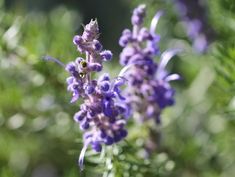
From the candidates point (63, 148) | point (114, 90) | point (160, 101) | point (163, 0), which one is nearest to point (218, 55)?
point (160, 101)

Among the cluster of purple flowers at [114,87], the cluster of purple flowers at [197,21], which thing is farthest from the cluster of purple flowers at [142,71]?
the cluster of purple flowers at [197,21]

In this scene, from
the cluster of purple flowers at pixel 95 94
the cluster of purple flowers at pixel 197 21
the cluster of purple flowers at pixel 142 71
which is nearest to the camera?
the cluster of purple flowers at pixel 95 94

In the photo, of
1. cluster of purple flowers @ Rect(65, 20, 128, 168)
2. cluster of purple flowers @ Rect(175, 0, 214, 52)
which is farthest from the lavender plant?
cluster of purple flowers @ Rect(175, 0, 214, 52)

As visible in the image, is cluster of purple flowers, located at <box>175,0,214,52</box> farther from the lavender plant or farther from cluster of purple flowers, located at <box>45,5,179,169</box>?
the lavender plant

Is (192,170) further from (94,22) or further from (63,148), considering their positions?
(94,22)

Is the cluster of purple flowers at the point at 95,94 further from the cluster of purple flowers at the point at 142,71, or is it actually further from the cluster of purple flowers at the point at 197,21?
the cluster of purple flowers at the point at 197,21
